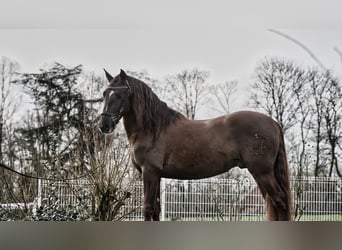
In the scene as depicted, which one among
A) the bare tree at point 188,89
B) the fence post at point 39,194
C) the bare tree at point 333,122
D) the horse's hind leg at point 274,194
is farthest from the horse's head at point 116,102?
the bare tree at point 333,122

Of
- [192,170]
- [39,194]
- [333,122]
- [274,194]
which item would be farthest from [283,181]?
[39,194]

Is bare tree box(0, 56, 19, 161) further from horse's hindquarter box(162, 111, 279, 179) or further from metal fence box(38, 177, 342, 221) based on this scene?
horse's hindquarter box(162, 111, 279, 179)

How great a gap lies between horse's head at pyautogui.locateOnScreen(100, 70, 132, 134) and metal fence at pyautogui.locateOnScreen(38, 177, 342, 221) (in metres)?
0.69

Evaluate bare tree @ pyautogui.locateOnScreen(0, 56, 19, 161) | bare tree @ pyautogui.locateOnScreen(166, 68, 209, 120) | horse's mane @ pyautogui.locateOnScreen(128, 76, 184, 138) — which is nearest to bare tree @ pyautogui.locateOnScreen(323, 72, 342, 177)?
bare tree @ pyautogui.locateOnScreen(166, 68, 209, 120)

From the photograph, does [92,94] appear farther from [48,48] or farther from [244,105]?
[244,105]

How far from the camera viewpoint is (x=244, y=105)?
365cm

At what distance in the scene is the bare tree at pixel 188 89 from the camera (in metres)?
3.62

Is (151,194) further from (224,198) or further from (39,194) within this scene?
(39,194)

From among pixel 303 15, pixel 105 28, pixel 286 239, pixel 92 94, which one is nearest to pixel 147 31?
pixel 105 28

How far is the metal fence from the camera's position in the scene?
3518mm

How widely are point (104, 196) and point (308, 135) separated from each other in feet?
5.54

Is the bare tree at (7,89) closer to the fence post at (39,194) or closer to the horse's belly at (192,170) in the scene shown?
the fence post at (39,194)

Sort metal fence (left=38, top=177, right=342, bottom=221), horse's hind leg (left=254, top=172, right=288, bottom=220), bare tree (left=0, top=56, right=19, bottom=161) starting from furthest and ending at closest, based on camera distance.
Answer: bare tree (left=0, top=56, right=19, bottom=161)
metal fence (left=38, top=177, right=342, bottom=221)
horse's hind leg (left=254, top=172, right=288, bottom=220)

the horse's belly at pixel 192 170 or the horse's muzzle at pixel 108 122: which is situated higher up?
the horse's muzzle at pixel 108 122
